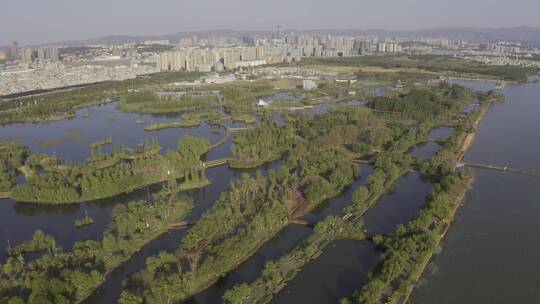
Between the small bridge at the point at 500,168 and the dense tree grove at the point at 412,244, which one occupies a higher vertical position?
the small bridge at the point at 500,168

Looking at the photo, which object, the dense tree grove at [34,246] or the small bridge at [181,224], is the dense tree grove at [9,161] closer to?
the dense tree grove at [34,246]

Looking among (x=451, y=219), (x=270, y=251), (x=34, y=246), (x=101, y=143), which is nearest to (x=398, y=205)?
(x=451, y=219)

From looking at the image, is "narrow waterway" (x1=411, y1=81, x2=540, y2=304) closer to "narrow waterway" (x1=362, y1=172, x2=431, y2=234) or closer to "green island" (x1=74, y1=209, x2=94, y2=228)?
"narrow waterway" (x1=362, y1=172, x2=431, y2=234)

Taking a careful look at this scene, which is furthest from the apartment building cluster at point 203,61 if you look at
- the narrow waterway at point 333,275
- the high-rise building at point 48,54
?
the narrow waterway at point 333,275

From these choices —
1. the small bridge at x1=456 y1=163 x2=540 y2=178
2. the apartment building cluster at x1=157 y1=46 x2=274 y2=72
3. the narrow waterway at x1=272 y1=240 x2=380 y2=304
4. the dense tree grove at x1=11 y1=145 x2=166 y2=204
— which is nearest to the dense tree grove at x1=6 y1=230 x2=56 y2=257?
the dense tree grove at x1=11 y1=145 x2=166 y2=204

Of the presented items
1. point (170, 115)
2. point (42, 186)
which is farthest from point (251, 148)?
point (170, 115)

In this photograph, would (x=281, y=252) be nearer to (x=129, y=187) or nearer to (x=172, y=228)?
(x=172, y=228)

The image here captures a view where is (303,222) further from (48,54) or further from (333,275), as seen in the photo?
(48,54)
